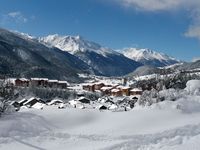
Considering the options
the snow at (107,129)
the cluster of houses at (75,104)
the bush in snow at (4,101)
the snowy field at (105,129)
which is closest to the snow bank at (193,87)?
the snow at (107,129)

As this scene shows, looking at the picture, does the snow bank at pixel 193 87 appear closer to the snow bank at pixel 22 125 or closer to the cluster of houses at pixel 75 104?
the cluster of houses at pixel 75 104

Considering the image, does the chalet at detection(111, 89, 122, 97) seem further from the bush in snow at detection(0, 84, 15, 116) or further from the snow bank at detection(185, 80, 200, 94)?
the bush in snow at detection(0, 84, 15, 116)

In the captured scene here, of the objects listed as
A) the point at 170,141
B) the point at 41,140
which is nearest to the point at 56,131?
the point at 41,140

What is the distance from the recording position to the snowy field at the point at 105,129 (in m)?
19.1

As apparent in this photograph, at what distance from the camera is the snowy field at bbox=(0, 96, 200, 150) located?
19109 millimetres

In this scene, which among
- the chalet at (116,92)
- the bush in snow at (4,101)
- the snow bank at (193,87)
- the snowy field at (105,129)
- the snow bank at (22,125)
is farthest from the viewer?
the chalet at (116,92)

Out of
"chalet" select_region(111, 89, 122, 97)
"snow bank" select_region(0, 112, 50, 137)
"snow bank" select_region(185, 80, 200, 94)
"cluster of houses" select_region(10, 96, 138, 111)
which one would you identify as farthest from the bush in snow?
"chalet" select_region(111, 89, 122, 97)

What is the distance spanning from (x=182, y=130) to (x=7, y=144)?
9848 mm

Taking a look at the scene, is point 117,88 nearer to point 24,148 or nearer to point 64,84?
→ point 64,84

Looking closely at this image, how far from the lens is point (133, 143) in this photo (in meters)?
19.3

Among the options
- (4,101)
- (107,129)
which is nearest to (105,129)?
(107,129)

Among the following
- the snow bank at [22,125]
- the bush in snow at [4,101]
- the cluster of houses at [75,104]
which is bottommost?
the cluster of houses at [75,104]

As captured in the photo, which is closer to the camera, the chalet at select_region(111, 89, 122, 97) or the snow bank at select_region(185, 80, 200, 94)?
the snow bank at select_region(185, 80, 200, 94)

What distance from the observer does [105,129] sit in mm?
22766
